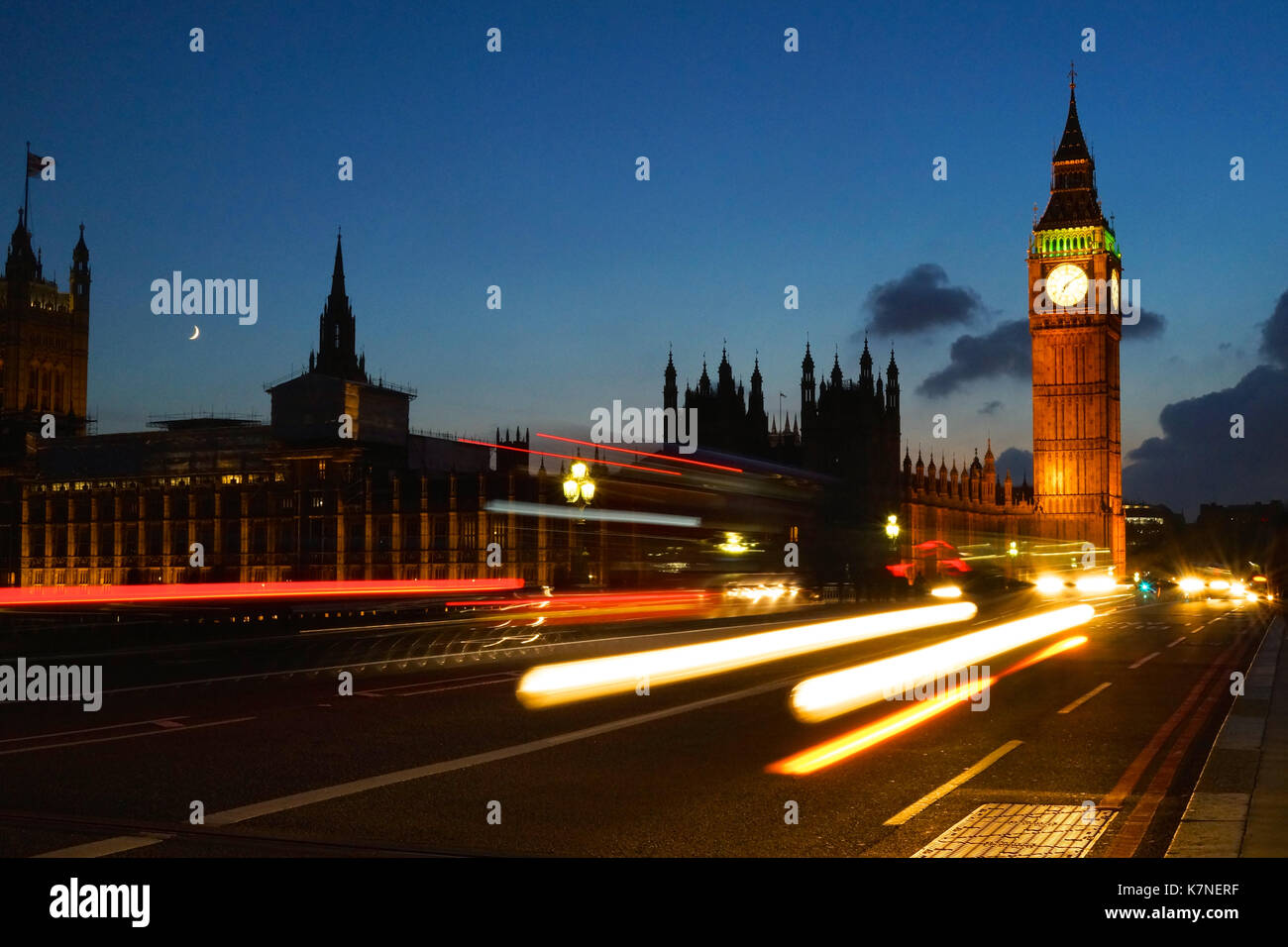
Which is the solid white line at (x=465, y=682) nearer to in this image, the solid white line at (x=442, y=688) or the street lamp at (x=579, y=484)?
the solid white line at (x=442, y=688)

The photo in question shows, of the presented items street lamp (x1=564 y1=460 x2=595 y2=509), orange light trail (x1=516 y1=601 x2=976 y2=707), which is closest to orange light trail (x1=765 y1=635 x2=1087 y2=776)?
orange light trail (x1=516 y1=601 x2=976 y2=707)

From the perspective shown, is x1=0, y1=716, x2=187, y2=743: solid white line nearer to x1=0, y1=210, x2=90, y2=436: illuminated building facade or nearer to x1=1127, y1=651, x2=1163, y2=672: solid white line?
x1=1127, y1=651, x2=1163, y2=672: solid white line

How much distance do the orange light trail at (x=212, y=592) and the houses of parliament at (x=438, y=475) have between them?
14.0 feet

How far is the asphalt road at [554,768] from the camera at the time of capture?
8.38 meters

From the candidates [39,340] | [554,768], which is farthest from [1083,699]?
[39,340]

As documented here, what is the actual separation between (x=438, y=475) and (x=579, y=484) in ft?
169

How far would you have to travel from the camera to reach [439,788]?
10141 mm

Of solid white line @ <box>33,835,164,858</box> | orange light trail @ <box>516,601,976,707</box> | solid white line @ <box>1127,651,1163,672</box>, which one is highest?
solid white line @ <box>33,835,164,858</box>

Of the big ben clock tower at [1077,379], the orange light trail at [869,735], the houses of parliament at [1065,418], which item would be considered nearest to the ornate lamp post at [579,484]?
the orange light trail at [869,735]

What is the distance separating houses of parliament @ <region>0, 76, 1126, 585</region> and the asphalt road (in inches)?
572

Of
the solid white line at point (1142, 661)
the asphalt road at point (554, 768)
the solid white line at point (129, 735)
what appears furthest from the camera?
the solid white line at point (1142, 661)

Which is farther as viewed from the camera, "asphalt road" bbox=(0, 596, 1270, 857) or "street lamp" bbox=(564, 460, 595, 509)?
"street lamp" bbox=(564, 460, 595, 509)

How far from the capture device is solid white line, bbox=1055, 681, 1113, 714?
15562 millimetres
